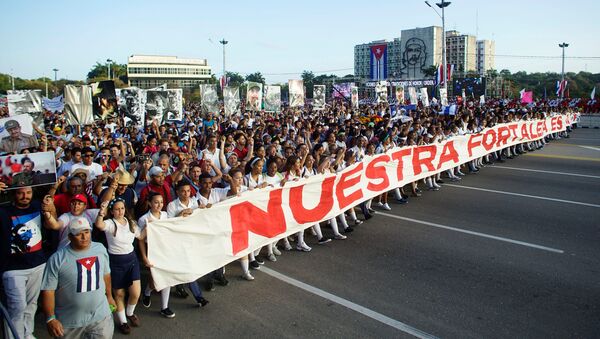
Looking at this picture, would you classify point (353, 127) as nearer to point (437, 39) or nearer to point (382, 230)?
point (382, 230)

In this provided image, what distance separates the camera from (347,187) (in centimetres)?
846

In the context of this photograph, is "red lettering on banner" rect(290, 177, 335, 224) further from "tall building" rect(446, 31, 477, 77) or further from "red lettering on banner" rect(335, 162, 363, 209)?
"tall building" rect(446, 31, 477, 77)

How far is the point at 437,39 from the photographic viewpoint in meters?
154

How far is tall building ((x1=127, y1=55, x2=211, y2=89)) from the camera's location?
447 ft

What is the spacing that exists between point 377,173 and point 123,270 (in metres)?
5.84

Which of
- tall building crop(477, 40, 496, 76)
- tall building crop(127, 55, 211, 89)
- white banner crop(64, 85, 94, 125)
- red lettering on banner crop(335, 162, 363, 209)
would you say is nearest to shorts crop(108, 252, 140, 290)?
red lettering on banner crop(335, 162, 363, 209)

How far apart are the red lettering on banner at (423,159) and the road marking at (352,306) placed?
18.6 ft

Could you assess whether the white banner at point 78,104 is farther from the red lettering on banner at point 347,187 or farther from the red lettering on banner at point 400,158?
the red lettering on banner at point 400,158

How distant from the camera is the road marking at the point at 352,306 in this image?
484cm

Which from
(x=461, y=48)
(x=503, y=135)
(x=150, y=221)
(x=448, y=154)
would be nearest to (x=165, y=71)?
(x=461, y=48)

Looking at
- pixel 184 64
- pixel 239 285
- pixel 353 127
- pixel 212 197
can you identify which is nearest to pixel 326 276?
pixel 239 285

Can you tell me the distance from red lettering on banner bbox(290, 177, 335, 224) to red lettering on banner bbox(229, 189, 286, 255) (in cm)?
33

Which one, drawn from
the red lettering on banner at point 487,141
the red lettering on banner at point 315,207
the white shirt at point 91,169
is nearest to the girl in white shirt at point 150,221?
the red lettering on banner at point 315,207

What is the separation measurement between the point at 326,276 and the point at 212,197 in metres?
1.96
